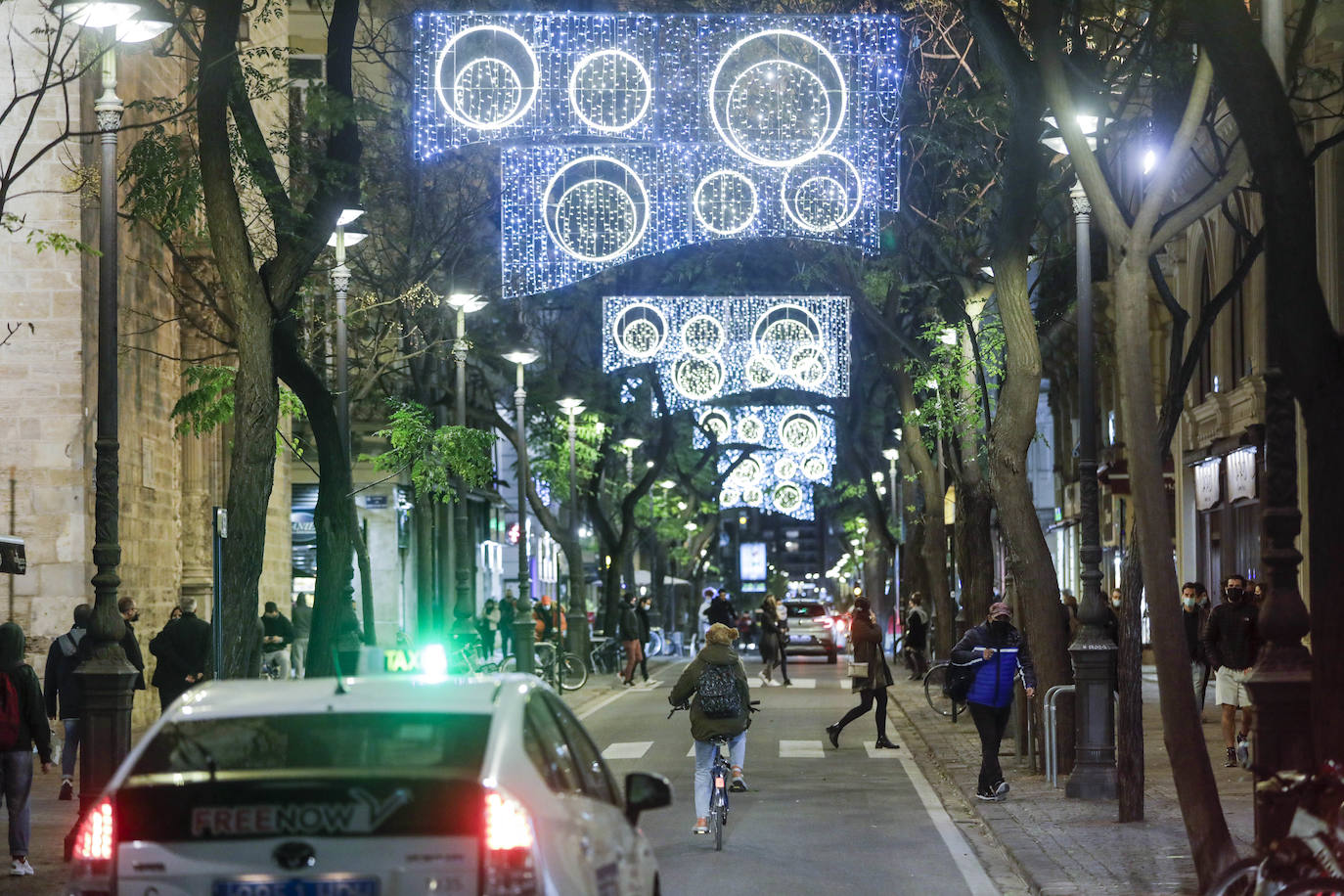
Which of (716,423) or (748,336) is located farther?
(716,423)

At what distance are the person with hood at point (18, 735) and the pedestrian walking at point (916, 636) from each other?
25.6 meters

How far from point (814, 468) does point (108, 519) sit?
39.6 m

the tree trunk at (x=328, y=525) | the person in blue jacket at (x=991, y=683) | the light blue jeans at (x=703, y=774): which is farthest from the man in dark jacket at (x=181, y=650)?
the person in blue jacket at (x=991, y=683)

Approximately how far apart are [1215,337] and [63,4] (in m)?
25.6

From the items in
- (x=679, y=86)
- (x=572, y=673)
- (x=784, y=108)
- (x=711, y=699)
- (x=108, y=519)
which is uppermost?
(x=679, y=86)

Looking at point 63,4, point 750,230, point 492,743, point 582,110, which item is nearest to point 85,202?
point 582,110

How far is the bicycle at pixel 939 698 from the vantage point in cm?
2600

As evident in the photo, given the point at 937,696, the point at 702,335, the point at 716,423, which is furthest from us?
the point at 716,423

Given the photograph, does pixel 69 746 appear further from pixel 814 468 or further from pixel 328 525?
pixel 814 468

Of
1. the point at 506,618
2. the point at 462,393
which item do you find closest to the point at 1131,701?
the point at 462,393

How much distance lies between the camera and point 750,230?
85.9ft

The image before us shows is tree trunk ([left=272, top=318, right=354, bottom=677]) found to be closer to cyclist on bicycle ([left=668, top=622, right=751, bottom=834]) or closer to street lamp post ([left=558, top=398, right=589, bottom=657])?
cyclist on bicycle ([left=668, top=622, right=751, bottom=834])

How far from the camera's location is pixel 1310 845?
831cm

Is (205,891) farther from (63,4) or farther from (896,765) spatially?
(896,765)
